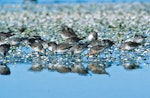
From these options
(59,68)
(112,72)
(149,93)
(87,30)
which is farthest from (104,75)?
(87,30)

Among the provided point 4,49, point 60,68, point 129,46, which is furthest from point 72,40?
point 60,68

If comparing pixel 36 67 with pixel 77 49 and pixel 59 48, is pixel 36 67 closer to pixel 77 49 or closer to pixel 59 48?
pixel 59 48

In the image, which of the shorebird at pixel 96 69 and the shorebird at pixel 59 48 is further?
the shorebird at pixel 59 48

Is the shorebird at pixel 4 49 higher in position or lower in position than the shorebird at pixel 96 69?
higher

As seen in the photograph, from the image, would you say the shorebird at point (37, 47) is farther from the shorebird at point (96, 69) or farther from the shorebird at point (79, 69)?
the shorebird at point (96, 69)

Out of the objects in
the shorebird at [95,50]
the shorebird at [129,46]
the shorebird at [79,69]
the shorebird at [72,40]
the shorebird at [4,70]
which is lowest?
the shorebird at [4,70]

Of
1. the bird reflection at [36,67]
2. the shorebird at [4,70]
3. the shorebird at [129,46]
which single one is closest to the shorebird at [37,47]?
the bird reflection at [36,67]

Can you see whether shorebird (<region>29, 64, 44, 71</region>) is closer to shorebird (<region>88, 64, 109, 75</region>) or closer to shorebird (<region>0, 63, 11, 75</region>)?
shorebird (<region>0, 63, 11, 75</region>)

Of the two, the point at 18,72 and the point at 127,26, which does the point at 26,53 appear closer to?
the point at 18,72
